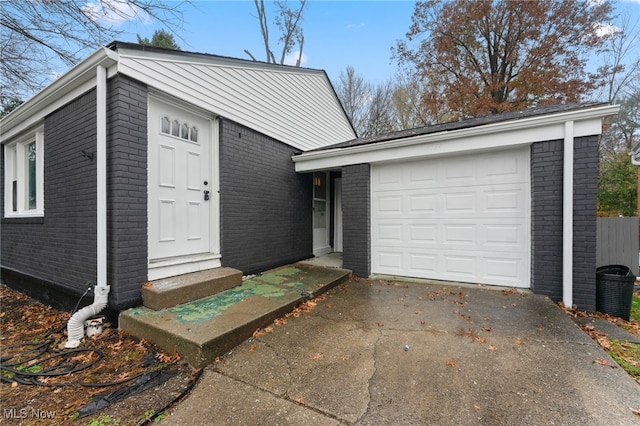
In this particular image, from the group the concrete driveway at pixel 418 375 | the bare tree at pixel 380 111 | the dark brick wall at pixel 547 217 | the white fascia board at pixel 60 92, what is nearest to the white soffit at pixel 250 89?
the white fascia board at pixel 60 92

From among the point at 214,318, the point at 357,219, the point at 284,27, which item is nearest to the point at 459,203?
the point at 357,219

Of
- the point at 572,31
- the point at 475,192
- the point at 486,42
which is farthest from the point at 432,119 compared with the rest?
the point at 475,192

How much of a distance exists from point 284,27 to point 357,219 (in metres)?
16.3

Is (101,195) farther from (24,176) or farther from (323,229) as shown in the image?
(323,229)

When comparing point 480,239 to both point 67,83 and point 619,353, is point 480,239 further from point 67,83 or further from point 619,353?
point 67,83

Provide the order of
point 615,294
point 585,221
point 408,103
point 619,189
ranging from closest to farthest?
1. point 615,294
2. point 585,221
3. point 619,189
4. point 408,103

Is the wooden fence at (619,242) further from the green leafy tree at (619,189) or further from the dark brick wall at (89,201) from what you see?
the green leafy tree at (619,189)

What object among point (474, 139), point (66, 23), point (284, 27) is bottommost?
point (474, 139)

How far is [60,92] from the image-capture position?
13.2 feet

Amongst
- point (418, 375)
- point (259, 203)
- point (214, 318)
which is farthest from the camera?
point (259, 203)

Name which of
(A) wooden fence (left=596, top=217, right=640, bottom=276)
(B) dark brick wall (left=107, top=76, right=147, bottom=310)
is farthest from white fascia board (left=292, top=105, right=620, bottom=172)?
(B) dark brick wall (left=107, top=76, right=147, bottom=310)

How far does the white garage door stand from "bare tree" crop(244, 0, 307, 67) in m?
14.8

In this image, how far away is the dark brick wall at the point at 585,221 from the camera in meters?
3.90

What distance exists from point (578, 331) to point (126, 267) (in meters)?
5.37
